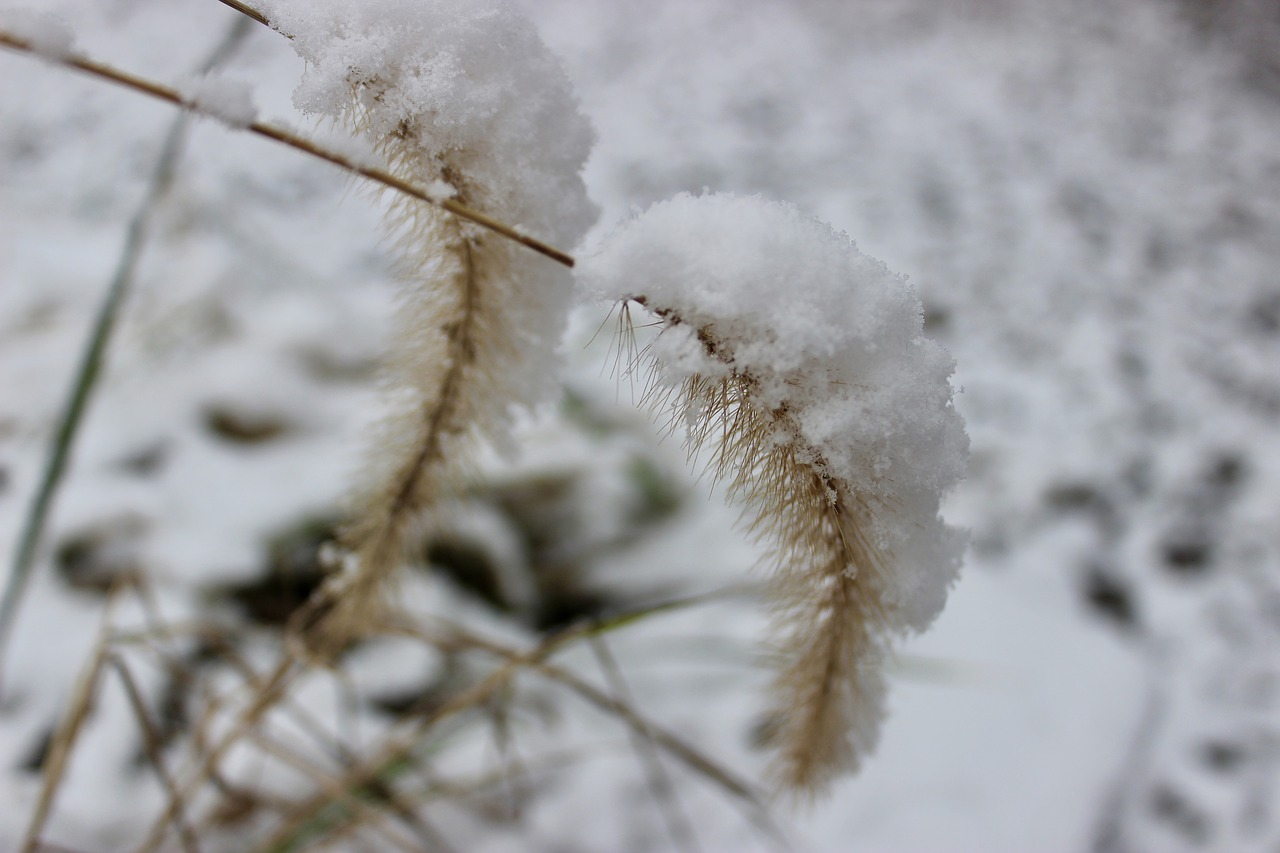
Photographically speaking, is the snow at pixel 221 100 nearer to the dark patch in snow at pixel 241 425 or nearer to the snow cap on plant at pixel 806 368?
the snow cap on plant at pixel 806 368

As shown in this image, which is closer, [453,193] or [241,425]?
[453,193]

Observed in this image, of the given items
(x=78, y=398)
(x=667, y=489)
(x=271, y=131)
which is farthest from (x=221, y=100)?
(x=667, y=489)

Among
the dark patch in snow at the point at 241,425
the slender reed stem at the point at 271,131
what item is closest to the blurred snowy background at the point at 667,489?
the dark patch in snow at the point at 241,425

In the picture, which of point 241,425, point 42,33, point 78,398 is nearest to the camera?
point 42,33

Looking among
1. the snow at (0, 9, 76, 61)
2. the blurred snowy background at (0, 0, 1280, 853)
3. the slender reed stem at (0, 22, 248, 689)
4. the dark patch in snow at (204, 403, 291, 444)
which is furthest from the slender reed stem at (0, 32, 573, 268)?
the dark patch in snow at (204, 403, 291, 444)

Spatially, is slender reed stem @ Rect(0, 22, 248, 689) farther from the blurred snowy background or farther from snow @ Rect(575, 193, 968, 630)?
snow @ Rect(575, 193, 968, 630)

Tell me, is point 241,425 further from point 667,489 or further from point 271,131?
point 271,131

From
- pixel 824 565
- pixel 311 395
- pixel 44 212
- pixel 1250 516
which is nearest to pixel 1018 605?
pixel 1250 516
